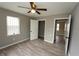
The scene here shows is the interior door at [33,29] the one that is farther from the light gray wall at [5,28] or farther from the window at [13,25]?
the window at [13,25]

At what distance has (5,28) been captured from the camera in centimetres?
372

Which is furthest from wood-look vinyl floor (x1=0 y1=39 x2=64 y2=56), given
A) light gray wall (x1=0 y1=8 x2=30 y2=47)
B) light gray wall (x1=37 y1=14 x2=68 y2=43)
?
light gray wall (x1=37 y1=14 x2=68 y2=43)

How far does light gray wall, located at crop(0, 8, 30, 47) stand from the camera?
354 cm

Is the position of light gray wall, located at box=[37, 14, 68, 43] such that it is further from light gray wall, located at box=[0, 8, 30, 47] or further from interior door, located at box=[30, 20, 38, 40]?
light gray wall, located at box=[0, 8, 30, 47]

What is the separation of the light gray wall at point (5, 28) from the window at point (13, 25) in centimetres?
24

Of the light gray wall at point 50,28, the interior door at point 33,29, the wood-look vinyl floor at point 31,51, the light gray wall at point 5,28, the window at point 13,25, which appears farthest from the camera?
the interior door at point 33,29

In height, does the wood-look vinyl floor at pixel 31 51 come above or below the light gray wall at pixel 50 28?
below

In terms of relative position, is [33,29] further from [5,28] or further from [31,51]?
[31,51]

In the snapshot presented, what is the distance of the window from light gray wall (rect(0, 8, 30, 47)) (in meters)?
0.24

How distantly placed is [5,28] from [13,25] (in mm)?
698

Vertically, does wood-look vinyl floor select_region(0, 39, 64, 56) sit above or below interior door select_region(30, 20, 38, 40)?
below

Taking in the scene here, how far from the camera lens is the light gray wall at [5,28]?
3.54 m

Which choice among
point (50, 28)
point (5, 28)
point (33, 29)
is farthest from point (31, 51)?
point (33, 29)

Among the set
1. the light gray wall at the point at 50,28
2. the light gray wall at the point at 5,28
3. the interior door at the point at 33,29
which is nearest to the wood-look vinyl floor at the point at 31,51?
the light gray wall at the point at 5,28
